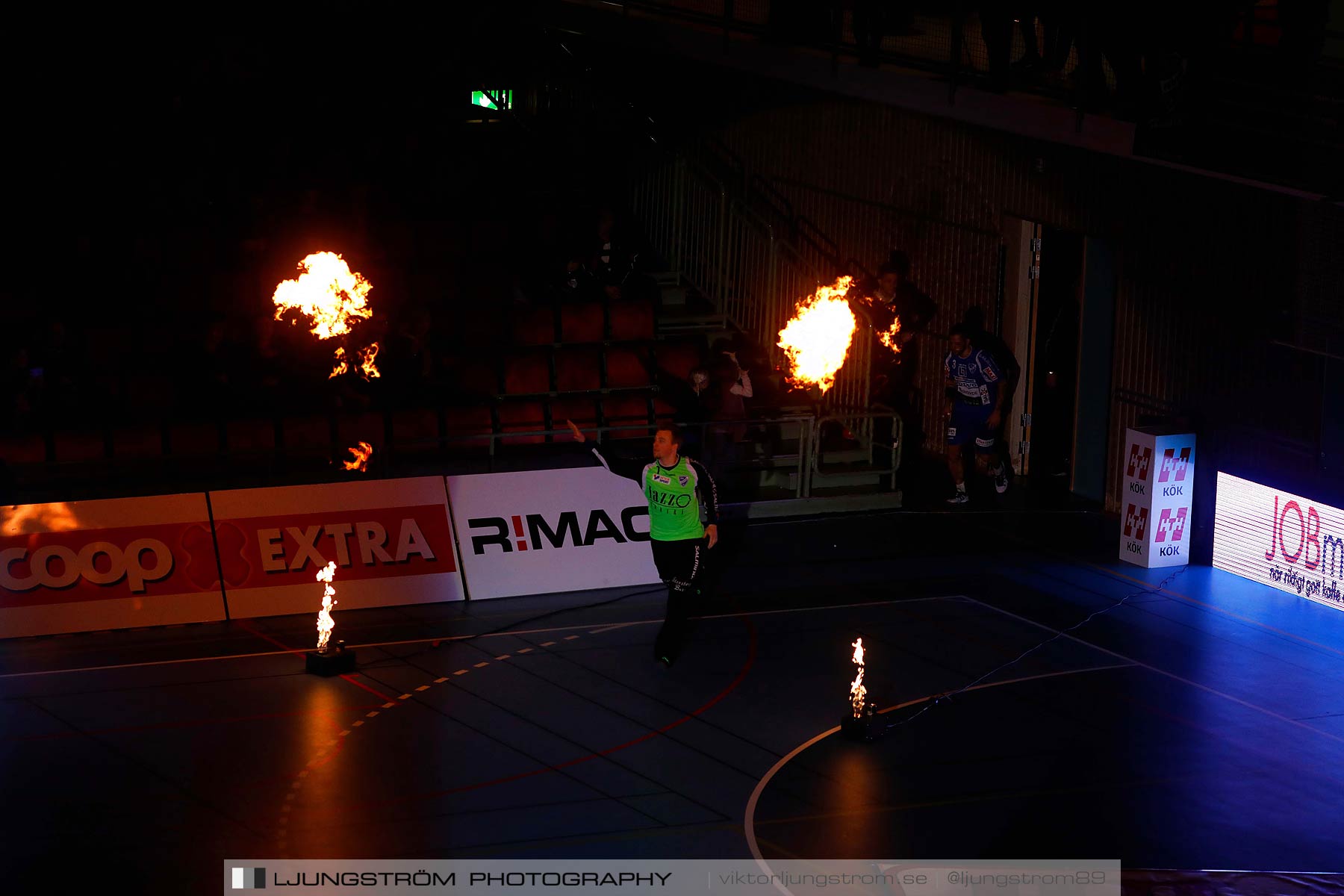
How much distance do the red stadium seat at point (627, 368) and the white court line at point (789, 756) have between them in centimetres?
833

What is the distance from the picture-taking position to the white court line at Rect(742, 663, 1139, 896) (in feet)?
30.6

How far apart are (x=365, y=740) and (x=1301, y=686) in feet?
25.5

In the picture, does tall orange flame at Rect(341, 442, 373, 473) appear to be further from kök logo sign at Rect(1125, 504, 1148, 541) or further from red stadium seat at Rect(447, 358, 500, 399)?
kök logo sign at Rect(1125, 504, 1148, 541)

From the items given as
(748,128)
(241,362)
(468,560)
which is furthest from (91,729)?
(748,128)

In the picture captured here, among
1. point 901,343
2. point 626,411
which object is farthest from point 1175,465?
point 626,411

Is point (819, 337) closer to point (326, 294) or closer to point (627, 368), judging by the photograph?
point (627, 368)

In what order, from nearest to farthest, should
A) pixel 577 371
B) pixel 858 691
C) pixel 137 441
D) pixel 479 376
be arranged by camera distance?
1. pixel 858 691
2. pixel 137 441
3. pixel 479 376
4. pixel 577 371

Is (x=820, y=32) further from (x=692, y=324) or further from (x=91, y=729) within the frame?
(x=91, y=729)

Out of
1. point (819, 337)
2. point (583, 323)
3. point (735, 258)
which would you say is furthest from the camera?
point (735, 258)

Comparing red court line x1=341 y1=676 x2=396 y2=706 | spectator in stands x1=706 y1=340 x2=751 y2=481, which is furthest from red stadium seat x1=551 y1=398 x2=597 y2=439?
red court line x1=341 y1=676 x2=396 y2=706

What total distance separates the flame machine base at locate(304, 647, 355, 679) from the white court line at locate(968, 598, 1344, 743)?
6.10m

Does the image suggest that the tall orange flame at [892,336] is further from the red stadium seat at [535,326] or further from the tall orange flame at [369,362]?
the tall orange flame at [369,362]

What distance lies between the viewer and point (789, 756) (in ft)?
36.0

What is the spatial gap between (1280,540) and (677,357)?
318 inches
